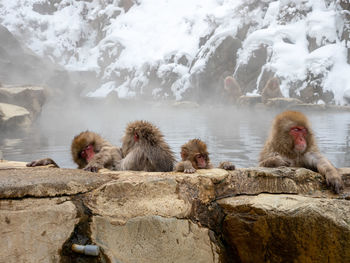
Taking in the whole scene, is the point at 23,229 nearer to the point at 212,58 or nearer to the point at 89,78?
the point at 212,58

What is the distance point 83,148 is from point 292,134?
1.66 m

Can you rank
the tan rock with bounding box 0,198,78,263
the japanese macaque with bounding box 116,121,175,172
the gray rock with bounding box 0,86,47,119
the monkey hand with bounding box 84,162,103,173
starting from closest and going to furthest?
the tan rock with bounding box 0,198,78,263, the monkey hand with bounding box 84,162,103,173, the japanese macaque with bounding box 116,121,175,172, the gray rock with bounding box 0,86,47,119

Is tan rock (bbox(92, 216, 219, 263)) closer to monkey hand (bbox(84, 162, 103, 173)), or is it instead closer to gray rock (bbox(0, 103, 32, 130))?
monkey hand (bbox(84, 162, 103, 173))

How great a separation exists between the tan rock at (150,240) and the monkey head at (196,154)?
72 cm

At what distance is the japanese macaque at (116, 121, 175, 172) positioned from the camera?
2807mm

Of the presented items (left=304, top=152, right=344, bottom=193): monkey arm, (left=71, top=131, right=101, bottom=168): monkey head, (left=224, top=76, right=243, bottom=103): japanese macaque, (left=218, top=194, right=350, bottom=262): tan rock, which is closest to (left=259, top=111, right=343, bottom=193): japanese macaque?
(left=304, top=152, right=344, bottom=193): monkey arm

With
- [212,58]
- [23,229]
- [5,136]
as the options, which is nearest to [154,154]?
[23,229]

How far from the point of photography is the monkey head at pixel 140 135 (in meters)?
2.86

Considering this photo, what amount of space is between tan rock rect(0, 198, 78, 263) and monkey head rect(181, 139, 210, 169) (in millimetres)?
1063

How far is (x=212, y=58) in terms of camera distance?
803 inches

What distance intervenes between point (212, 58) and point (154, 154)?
718 inches

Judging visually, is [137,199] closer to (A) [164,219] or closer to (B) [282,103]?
(A) [164,219]

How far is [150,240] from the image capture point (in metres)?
1.87

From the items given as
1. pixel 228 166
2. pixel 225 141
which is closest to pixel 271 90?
pixel 225 141
